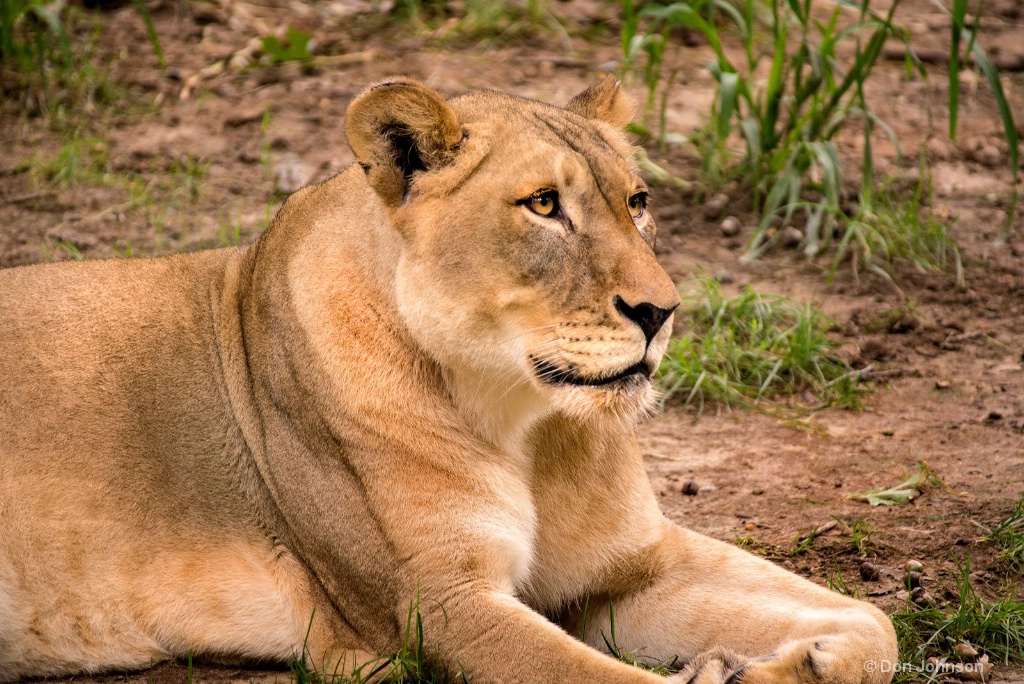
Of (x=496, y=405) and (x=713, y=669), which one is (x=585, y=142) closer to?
(x=496, y=405)

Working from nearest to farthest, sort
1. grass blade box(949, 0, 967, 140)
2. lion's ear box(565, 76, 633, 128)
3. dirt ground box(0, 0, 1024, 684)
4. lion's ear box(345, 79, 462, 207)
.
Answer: lion's ear box(345, 79, 462, 207)
lion's ear box(565, 76, 633, 128)
dirt ground box(0, 0, 1024, 684)
grass blade box(949, 0, 967, 140)

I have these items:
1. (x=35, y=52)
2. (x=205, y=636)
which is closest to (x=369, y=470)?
(x=205, y=636)

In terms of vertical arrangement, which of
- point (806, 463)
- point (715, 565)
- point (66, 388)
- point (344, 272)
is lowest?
point (806, 463)

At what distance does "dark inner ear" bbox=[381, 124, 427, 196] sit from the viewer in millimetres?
3252

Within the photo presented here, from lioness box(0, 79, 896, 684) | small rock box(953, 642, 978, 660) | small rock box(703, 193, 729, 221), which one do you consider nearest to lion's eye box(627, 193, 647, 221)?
lioness box(0, 79, 896, 684)

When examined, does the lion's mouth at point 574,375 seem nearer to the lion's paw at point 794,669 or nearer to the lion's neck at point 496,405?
the lion's neck at point 496,405

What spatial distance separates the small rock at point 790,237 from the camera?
21.0ft

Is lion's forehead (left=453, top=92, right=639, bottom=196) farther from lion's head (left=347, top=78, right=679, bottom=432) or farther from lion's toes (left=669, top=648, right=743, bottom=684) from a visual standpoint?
lion's toes (left=669, top=648, right=743, bottom=684)

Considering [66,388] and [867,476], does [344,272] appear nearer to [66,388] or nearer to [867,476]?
[66,388]

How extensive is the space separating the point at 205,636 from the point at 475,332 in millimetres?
1141

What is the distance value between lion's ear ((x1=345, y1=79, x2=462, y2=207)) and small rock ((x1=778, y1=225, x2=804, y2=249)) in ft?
11.4

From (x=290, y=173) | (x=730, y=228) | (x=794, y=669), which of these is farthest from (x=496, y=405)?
(x=290, y=173)

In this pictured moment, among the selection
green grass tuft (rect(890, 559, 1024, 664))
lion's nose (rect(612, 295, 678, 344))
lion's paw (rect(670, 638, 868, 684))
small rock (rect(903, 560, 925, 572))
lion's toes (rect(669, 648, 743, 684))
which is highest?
lion's nose (rect(612, 295, 678, 344))

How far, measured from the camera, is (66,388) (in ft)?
11.8
